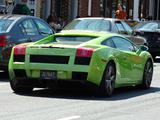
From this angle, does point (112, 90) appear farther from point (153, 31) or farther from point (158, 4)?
point (158, 4)

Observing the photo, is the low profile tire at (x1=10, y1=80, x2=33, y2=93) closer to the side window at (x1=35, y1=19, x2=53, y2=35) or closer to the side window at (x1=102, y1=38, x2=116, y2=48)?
the side window at (x1=102, y1=38, x2=116, y2=48)

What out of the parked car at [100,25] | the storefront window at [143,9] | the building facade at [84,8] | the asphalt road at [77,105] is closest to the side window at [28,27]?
the asphalt road at [77,105]

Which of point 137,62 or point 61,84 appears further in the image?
point 137,62

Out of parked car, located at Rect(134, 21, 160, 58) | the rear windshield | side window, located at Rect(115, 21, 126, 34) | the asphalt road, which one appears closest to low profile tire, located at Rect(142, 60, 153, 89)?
the asphalt road

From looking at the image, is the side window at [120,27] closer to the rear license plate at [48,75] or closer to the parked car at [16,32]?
the parked car at [16,32]

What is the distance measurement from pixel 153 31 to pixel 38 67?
12.6m

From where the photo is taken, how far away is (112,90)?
1230 cm

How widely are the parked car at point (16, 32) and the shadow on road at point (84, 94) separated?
2045 millimetres

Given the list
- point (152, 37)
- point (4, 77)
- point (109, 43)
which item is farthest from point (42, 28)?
point (152, 37)

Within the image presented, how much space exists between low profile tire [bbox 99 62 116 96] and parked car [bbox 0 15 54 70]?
11.4ft

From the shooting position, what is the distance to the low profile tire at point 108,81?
11.9 metres

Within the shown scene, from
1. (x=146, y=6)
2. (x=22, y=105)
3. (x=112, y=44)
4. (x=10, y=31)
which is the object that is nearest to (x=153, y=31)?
(x=10, y=31)

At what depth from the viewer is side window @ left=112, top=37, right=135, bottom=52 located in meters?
12.9

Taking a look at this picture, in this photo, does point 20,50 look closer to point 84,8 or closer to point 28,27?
point 28,27
